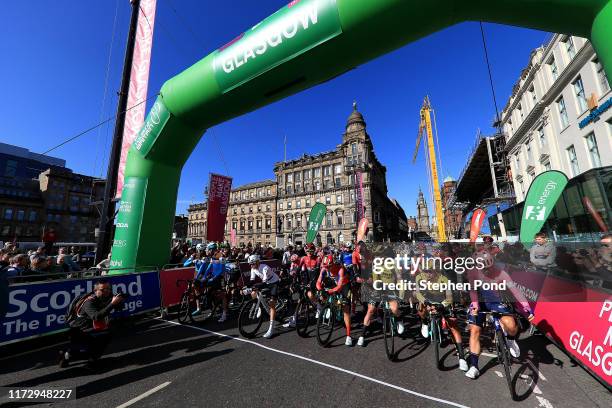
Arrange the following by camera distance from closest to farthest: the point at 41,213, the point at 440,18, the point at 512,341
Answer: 1. the point at 440,18
2. the point at 512,341
3. the point at 41,213

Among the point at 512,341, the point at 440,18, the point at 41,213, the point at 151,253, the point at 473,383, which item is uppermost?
the point at 41,213

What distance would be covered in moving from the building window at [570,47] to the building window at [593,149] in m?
5.62

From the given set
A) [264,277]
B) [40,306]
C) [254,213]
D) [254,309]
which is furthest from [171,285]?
[254,213]

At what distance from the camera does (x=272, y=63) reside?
5.15 meters

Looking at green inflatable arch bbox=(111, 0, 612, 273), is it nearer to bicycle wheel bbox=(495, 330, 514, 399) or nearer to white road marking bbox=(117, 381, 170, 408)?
bicycle wheel bbox=(495, 330, 514, 399)

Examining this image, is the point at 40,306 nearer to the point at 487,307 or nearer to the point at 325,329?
the point at 325,329

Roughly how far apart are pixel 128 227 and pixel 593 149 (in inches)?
914

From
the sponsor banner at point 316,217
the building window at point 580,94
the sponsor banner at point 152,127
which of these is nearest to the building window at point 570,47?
the building window at point 580,94

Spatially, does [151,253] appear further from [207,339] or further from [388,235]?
[388,235]

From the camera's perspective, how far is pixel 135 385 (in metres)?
3.95

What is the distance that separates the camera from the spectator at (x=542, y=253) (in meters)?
5.88

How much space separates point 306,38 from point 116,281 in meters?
7.47

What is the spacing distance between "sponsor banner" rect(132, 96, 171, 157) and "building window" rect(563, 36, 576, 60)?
23.7 meters

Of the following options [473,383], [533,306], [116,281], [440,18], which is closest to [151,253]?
[116,281]
